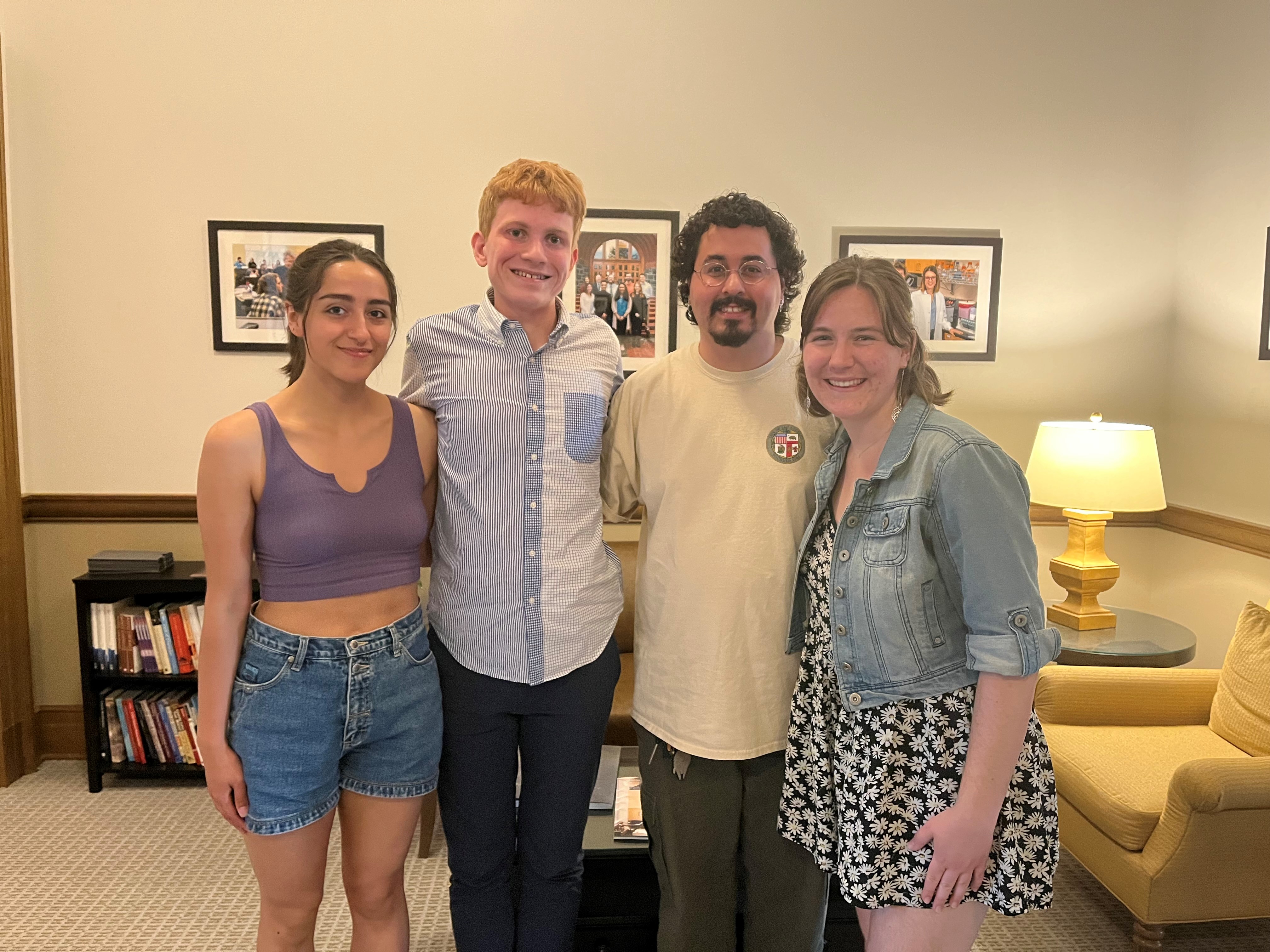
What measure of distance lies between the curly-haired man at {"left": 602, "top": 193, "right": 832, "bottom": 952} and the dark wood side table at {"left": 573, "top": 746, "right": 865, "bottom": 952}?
259 mm

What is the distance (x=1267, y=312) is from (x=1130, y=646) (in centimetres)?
129

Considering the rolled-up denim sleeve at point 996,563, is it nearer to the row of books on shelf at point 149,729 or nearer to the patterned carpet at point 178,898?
the patterned carpet at point 178,898

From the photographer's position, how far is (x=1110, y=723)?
8.30 ft

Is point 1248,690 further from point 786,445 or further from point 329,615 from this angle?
point 329,615

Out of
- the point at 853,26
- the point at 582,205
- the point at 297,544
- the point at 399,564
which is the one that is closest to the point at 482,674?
the point at 399,564

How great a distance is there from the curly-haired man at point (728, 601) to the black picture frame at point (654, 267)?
1696 mm

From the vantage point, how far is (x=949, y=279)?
11.3 feet

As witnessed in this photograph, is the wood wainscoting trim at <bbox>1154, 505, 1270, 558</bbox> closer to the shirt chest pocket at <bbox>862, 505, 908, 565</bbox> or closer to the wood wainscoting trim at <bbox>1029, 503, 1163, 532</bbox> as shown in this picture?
the wood wainscoting trim at <bbox>1029, 503, 1163, 532</bbox>

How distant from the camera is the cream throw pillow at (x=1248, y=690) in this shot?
2.27m

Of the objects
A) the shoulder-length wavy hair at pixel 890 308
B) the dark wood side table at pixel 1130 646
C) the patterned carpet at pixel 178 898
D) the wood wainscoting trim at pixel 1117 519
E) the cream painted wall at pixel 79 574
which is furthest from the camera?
the wood wainscoting trim at pixel 1117 519

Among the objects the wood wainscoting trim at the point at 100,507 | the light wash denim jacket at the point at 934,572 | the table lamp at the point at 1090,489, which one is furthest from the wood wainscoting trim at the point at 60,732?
the table lamp at the point at 1090,489

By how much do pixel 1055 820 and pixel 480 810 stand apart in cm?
99

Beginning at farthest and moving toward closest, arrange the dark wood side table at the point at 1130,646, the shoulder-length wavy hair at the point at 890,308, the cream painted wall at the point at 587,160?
the cream painted wall at the point at 587,160 < the dark wood side table at the point at 1130,646 < the shoulder-length wavy hair at the point at 890,308

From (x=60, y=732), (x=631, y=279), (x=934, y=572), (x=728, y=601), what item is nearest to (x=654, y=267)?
(x=631, y=279)
